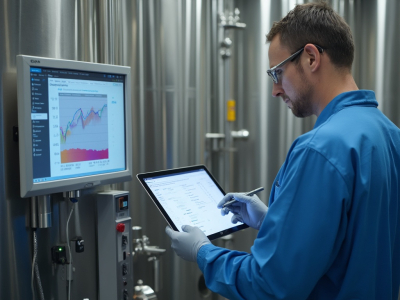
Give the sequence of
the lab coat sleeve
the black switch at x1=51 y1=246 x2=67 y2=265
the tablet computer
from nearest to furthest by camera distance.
Result: the lab coat sleeve
the tablet computer
the black switch at x1=51 y1=246 x2=67 y2=265

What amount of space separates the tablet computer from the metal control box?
0.30 metres

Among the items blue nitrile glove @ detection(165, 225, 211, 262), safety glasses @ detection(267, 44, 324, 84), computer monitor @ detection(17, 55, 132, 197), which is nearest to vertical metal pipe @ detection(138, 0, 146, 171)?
computer monitor @ detection(17, 55, 132, 197)

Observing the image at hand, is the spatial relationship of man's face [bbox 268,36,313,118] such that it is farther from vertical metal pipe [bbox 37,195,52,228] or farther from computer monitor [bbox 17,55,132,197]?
vertical metal pipe [bbox 37,195,52,228]

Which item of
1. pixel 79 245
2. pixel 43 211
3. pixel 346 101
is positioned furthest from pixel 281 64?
pixel 79 245

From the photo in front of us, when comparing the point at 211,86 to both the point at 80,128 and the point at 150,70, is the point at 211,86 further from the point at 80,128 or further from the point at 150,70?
the point at 80,128

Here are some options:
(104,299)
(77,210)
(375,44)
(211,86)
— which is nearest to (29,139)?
(77,210)

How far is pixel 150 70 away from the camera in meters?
2.06

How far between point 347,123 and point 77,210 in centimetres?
110

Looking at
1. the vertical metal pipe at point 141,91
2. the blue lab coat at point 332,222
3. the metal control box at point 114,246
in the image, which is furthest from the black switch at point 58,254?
the blue lab coat at point 332,222

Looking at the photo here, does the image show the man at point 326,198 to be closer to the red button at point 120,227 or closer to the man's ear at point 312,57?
the man's ear at point 312,57

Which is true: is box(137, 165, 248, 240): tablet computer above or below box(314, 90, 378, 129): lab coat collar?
below

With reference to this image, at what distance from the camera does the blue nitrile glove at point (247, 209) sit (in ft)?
5.09

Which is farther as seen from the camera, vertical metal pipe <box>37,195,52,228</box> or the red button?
the red button

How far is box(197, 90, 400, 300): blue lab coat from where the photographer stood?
99 centimetres
